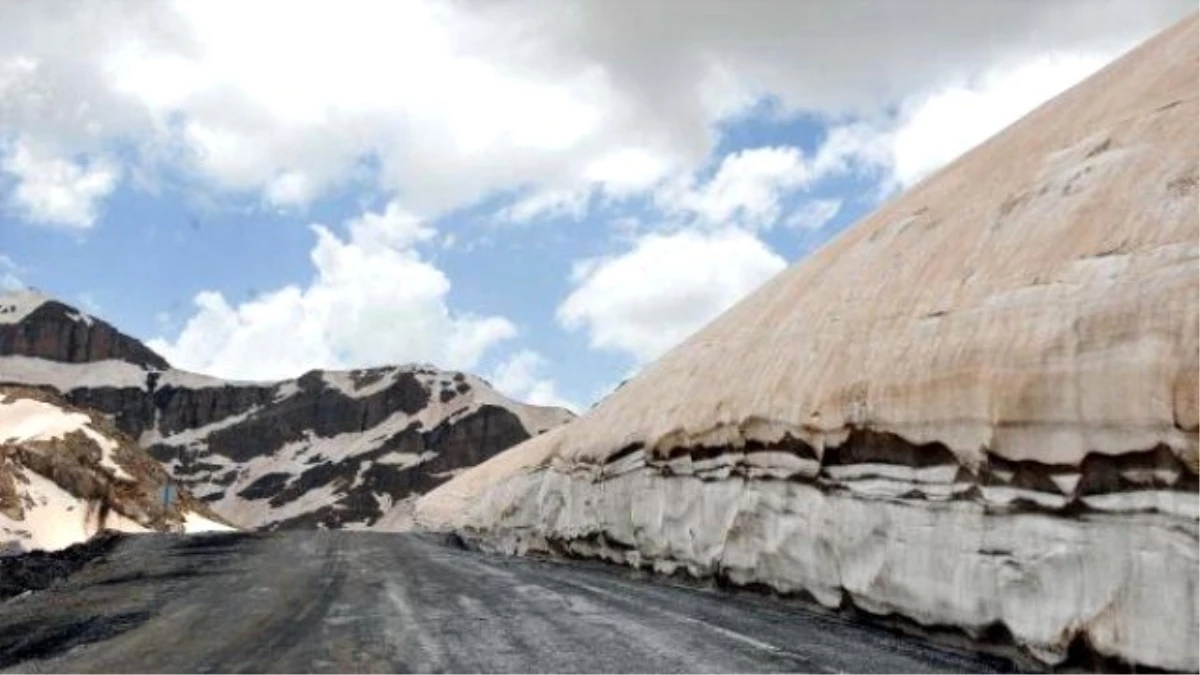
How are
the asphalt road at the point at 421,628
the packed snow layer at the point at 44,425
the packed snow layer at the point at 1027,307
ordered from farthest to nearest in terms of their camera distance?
1. the packed snow layer at the point at 44,425
2. the packed snow layer at the point at 1027,307
3. the asphalt road at the point at 421,628

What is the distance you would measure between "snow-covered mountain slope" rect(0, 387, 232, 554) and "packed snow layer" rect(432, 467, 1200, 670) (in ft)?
151

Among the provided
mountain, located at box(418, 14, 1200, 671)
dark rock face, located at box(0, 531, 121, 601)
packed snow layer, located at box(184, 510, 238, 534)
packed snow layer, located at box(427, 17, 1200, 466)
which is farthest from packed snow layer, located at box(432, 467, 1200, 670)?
packed snow layer, located at box(184, 510, 238, 534)

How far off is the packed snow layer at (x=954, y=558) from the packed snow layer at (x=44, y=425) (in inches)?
2527

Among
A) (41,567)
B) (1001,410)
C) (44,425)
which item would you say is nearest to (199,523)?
(44,425)

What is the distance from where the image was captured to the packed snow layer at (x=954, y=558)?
9.33 m

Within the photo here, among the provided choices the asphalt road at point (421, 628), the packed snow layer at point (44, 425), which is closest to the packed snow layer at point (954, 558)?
the asphalt road at point (421, 628)

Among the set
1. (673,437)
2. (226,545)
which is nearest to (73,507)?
(226,545)

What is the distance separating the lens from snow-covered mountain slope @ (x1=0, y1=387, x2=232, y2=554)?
6188 centimetres

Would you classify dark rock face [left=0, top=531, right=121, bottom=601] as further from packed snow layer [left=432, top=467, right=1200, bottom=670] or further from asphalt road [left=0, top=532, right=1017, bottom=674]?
packed snow layer [left=432, top=467, right=1200, bottom=670]

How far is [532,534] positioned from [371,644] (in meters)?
22.5

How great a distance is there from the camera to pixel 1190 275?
10.1 metres

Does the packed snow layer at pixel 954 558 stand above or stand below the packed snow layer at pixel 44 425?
below

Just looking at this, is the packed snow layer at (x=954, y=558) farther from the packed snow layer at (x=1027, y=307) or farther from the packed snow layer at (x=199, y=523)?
the packed snow layer at (x=199, y=523)

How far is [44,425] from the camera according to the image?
78250 mm
